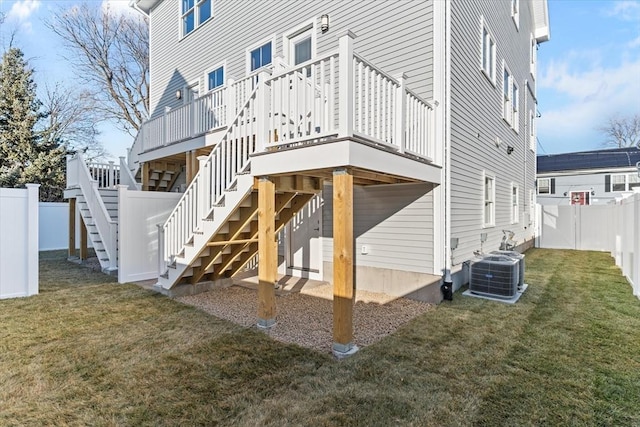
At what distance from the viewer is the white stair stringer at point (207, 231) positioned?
4.71 m

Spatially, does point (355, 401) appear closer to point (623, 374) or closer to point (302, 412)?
point (302, 412)

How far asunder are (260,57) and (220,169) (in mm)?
4762

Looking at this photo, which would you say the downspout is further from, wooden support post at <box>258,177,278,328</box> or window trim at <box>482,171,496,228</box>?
wooden support post at <box>258,177,278,328</box>

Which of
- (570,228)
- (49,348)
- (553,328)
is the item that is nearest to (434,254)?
(553,328)

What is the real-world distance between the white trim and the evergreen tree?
14.8m

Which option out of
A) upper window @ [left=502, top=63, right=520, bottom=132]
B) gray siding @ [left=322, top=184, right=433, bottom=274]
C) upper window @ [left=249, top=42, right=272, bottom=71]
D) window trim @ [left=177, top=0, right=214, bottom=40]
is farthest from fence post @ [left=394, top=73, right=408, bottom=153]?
window trim @ [left=177, top=0, right=214, bottom=40]

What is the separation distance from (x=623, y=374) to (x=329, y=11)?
7386 millimetres

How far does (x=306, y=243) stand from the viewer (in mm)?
7500

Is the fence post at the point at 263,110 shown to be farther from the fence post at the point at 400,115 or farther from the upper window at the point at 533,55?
the upper window at the point at 533,55

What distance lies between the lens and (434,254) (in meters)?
5.55

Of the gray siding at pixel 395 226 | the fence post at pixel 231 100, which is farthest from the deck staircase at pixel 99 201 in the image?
the gray siding at pixel 395 226

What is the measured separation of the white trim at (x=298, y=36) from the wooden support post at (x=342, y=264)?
4936 millimetres

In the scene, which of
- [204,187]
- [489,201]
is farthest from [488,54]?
[204,187]

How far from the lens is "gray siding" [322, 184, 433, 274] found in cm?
570
